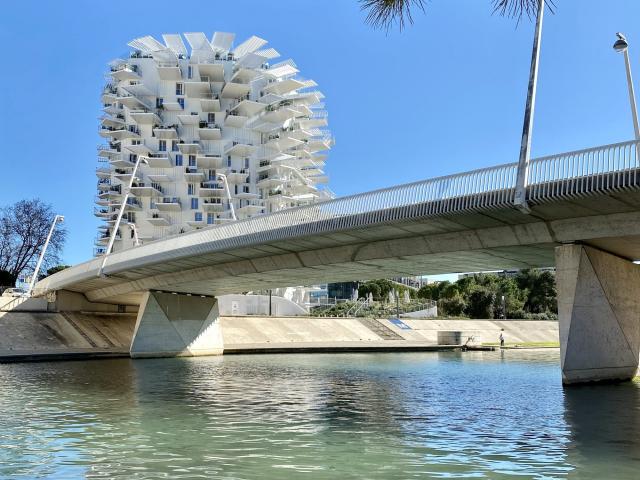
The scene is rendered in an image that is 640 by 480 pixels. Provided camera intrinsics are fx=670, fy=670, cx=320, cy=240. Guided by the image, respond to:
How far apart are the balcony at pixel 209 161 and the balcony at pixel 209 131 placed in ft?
11.3

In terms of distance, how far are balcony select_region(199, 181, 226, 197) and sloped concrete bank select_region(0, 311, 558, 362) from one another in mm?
45561

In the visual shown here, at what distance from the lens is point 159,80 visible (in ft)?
375

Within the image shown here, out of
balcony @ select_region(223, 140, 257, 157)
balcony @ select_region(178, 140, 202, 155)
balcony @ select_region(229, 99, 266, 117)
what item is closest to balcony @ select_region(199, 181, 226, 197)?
balcony @ select_region(178, 140, 202, 155)

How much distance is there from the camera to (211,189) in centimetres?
10938

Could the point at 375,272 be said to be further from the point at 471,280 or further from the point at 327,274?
the point at 471,280

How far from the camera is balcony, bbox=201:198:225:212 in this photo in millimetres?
109062

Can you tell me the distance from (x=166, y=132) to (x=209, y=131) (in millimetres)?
7166

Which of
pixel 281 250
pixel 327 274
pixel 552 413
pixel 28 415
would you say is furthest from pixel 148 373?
pixel 552 413

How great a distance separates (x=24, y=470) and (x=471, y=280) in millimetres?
108864

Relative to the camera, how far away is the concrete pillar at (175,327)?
47531 mm

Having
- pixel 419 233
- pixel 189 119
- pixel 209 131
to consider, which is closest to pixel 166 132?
pixel 189 119

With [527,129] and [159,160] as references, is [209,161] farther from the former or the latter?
[527,129]

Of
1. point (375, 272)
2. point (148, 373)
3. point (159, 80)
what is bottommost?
point (148, 373)

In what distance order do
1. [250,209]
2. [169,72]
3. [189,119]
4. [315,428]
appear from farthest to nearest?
[169,72]
[189,119]
[250,209]
[315,428]
